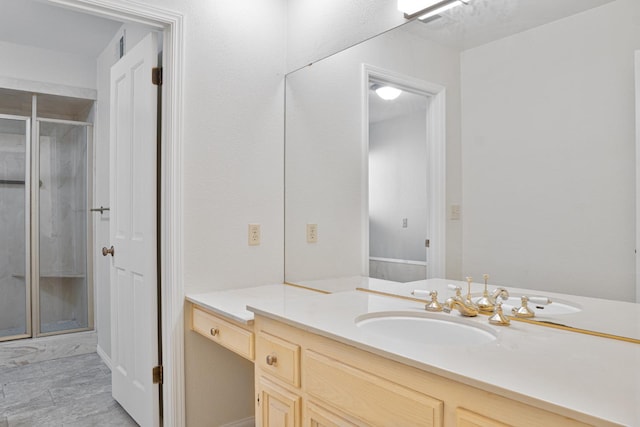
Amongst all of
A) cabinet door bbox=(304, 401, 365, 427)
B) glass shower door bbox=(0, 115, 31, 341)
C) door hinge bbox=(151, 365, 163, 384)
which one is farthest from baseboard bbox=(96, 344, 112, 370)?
cabinet door bbox=(304, 401, 365, 427)

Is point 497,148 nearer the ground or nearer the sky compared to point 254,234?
nearer the sky

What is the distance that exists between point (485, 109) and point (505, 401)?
1.01m

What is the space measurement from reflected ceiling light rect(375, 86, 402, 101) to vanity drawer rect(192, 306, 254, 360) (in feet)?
3.72

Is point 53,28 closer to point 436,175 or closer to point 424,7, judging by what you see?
point 424,7

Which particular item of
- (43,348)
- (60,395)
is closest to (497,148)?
(60,395)

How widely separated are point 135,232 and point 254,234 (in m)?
0.64

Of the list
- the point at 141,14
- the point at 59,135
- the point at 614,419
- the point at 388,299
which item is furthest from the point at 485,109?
the point at 59,135

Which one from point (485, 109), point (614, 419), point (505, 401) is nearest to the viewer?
point (614, 419)

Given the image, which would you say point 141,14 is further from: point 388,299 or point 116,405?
point 116,405

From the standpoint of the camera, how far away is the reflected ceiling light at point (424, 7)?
5.47ft

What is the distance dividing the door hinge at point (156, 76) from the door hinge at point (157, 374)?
55.5 inches

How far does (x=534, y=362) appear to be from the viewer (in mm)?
993

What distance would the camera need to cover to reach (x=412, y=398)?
1026 mm

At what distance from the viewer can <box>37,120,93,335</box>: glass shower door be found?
4059mm
